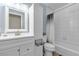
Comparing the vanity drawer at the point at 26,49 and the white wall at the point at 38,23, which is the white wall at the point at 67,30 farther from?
the vanity drawer at the point at 26,49

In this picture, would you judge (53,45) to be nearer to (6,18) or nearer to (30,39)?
(30,39)

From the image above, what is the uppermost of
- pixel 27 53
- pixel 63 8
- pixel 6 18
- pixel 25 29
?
pixel 63 8

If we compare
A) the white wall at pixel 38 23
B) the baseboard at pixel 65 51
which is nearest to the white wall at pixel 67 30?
the baseboard at pixel 65 51

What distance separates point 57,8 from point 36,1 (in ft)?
0.89

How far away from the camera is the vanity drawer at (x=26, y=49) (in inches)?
38.0

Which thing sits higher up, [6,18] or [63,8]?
[63,8]

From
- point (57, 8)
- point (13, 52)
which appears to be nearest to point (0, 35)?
point (13, 52)

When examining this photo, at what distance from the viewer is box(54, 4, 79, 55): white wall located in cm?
93

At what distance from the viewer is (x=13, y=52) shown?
915 millimetres

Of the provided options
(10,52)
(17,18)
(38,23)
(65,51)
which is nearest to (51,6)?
(38,23)

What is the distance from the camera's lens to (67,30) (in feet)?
3.17

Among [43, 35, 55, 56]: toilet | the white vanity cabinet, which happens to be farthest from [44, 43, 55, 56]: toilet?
the white vanity cabinet

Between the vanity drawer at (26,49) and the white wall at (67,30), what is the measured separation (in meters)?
0.33

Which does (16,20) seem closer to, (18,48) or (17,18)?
(17,18)
